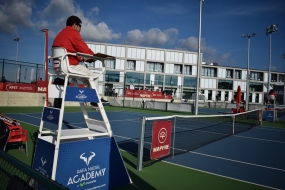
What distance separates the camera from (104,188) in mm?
3322

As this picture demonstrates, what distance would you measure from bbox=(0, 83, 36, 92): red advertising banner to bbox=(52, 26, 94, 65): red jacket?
19534 mm

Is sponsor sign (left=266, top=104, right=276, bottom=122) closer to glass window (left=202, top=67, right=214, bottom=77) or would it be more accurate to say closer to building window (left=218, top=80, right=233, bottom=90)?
glass window (left=202, top=67, right=214, bottom=77)

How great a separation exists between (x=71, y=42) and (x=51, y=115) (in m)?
1.07

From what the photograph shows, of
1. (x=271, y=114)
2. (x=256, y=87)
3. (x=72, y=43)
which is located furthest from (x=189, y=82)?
(x=72, y=43)

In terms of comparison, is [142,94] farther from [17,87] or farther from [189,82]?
[189,82]

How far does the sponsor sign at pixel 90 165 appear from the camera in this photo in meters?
2.86

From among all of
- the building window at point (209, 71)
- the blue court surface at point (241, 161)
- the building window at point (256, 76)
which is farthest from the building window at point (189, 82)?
the blue court surface at point (241, 161)

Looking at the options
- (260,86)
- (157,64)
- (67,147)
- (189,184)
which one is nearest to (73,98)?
(67,147)

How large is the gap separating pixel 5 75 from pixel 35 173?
71.1ft

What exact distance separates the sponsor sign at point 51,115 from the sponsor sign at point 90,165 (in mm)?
374

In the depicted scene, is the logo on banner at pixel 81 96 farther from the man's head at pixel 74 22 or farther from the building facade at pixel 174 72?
the building facade at pixel 174 72

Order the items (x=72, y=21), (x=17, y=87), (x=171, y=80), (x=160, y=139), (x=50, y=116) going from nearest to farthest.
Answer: (x=50, y=116)
(x=72, y=21)
(x=160, y=139)
(x=17, y=87)
(x=171, y=80)

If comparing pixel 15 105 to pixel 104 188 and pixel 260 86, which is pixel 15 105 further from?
pixel 260 86

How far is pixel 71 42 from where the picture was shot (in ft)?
10.2
